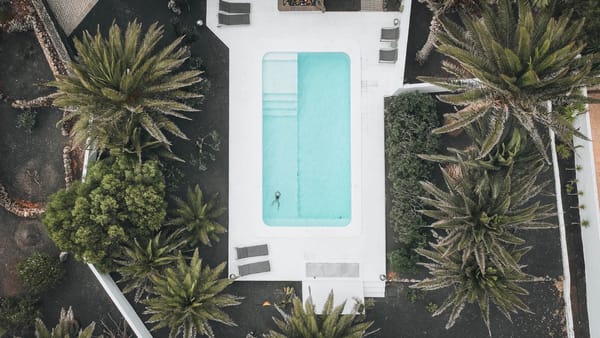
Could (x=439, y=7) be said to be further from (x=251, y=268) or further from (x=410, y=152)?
(x=251, y=268)

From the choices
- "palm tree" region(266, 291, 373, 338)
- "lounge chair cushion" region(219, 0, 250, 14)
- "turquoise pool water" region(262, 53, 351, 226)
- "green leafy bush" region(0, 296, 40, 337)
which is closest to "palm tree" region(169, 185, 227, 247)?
"turquoise pool water" region(262, 53, 351, 226)

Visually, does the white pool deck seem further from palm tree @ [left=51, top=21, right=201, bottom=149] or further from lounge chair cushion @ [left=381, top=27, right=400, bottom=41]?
palm tree @ [left=51, top=21, right=201, bottom=149]

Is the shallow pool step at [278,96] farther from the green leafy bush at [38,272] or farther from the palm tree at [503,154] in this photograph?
the green leafy bush at [38,272]

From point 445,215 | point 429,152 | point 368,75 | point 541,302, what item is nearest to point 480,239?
point 445,215

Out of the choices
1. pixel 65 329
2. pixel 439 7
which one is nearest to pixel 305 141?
pixel 439 7

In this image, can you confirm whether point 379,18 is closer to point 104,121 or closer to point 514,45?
point 514,45

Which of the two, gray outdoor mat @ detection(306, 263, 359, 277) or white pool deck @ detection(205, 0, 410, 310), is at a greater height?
white pool deck @ detection(205, 0, 410, 310)

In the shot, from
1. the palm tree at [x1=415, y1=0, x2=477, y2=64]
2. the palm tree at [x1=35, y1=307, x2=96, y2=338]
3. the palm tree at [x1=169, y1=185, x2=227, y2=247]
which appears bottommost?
the palm tree at [x1=35, y1=307, x2=96, y2=338]
